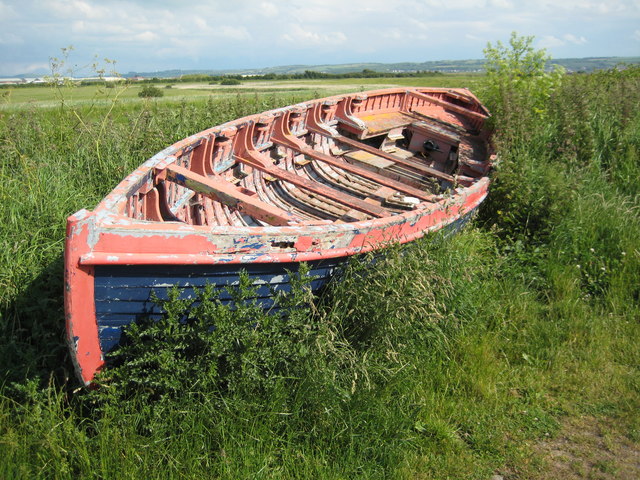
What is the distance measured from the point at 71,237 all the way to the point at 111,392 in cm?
93

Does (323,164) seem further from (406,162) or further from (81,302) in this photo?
(81,302)

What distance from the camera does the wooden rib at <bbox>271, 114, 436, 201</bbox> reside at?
5.48 metres

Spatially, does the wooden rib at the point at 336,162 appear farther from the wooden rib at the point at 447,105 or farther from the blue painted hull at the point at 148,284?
the wooden rib at the point at 447,105

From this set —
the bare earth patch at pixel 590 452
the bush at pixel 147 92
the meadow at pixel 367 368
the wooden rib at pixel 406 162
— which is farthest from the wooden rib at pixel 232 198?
the bush at pixel 147 92

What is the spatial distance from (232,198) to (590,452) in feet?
9.73

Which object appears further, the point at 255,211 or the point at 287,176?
the point at 287,176

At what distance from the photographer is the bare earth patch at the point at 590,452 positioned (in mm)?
3104

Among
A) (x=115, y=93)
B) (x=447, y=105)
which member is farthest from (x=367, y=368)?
(x=447, y=105)

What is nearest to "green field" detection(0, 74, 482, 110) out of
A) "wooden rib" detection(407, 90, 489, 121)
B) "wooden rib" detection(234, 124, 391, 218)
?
"wooden rib" detection(234, 124, 391, 218)

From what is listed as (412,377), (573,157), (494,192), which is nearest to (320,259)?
(412,377)

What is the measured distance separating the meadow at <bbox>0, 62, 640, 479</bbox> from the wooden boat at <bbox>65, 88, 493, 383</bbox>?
0.25 metres

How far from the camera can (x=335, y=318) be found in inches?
133

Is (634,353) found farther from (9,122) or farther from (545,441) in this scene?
(9,122)

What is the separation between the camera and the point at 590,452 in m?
3.28
